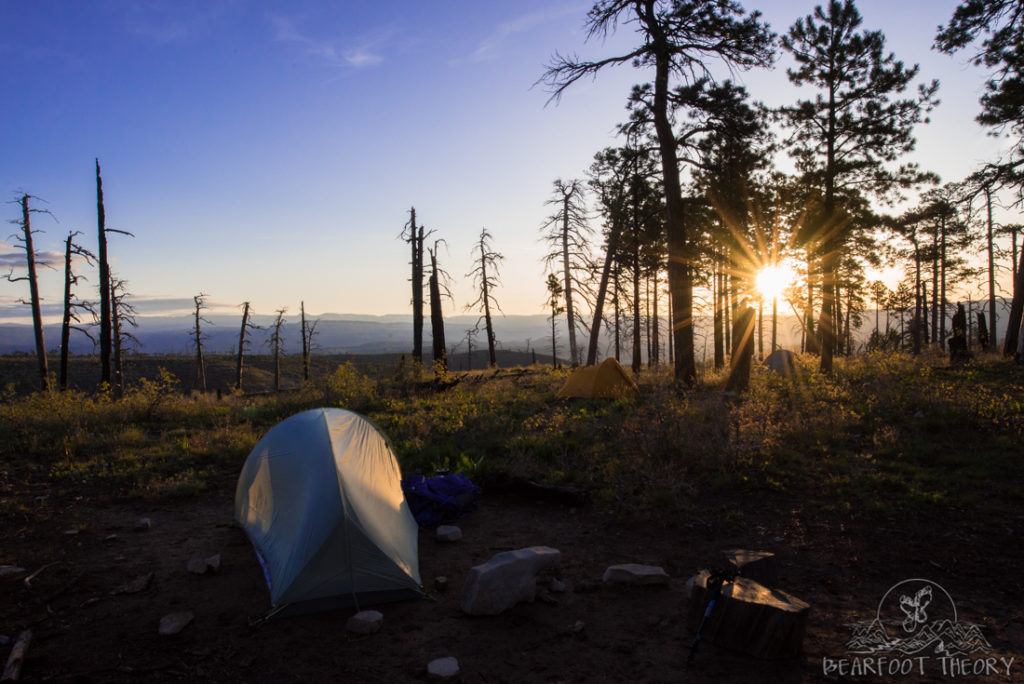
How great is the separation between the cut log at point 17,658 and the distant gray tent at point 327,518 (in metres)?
1.91

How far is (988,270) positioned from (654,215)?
27.1 m

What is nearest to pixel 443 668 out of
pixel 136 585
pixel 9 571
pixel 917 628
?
pixel 136 585

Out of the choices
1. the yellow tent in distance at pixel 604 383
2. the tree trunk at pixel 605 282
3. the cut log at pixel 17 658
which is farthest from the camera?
the tree trunk at pixel 605 282

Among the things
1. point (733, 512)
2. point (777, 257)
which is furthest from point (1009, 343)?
point (733, 512)

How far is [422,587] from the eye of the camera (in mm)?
5914

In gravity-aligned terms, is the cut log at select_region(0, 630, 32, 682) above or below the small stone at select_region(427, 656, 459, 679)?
above

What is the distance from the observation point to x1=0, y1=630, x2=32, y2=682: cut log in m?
4.43

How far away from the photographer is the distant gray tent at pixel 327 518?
18.1 feet

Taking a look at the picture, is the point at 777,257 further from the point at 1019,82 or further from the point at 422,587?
the point at 422,587

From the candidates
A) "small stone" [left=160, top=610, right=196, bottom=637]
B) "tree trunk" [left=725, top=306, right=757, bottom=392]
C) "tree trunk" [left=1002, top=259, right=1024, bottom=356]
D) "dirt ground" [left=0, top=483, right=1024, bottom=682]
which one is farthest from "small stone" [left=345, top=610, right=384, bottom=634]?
"tree trunk" [left=1002, top=259, right=1024, bottom=356]

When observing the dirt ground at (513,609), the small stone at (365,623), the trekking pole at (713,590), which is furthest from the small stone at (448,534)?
the trekking pole at (713,590)

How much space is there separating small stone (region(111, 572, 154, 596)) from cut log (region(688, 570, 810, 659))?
5.76 meters

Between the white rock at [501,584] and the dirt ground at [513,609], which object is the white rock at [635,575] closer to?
the dirt ground at [513,609]

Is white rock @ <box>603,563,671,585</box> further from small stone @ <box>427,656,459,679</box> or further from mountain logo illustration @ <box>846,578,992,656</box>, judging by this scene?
small stone @ <box>427,656,459,679</box>
